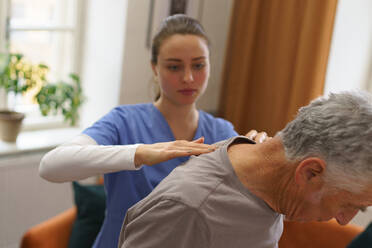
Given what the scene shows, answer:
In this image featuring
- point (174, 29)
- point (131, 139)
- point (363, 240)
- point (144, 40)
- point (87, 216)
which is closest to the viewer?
point (131, 139)

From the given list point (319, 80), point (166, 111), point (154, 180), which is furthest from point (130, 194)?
point (319, 80)

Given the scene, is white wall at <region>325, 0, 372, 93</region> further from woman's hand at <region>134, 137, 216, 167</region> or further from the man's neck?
the man's neck

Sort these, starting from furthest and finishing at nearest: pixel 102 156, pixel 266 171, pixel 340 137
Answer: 1. pixel 102 156
2. pixel 266 171
3. pixel 340 137

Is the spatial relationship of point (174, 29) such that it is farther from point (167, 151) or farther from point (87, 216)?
point (87, 216)

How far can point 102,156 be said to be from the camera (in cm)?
148

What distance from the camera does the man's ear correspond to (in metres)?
1.11

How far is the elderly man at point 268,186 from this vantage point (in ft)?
3.57

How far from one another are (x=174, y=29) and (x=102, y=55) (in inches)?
61.9

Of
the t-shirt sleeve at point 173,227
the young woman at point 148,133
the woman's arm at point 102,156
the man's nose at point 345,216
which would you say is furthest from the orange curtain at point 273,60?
the t-shirt sleeve at point 173,227

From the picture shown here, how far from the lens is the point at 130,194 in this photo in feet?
5.46

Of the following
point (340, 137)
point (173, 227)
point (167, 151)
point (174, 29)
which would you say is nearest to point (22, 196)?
A: point (174, 29)

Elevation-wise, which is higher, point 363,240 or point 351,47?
point 351,47

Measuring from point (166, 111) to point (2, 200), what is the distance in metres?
1.51

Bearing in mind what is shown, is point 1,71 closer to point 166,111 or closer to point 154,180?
point 166,111
